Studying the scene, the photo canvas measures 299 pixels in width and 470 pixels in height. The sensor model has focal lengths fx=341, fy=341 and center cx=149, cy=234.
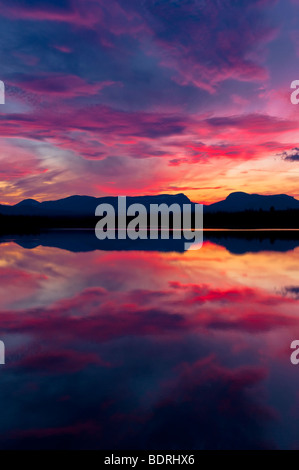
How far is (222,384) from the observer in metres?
5.49

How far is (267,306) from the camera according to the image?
999cm

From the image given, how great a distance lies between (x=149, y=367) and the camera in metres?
6.12

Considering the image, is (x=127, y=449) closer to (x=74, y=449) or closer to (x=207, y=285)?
(x=74, y=449)

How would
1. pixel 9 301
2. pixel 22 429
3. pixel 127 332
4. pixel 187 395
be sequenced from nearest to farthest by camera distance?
pixel 22 429, pixel 187 395, pixel 127 332, pixel 9 301

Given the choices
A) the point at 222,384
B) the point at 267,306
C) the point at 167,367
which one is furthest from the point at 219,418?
the point at 267,306

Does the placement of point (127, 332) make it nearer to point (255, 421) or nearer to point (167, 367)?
point (167, 367)

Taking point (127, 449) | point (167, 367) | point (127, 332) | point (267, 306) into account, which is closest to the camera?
point (127, 449)

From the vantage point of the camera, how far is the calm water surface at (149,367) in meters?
→ 4.39

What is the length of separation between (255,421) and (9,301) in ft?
27.7

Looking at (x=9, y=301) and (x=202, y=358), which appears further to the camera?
(x=9, y=301)

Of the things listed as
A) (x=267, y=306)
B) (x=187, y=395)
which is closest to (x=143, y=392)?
(x=187, y=395)

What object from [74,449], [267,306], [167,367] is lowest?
[74,449]

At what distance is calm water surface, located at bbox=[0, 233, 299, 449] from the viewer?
439 centimetres

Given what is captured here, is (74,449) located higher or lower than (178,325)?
lower
